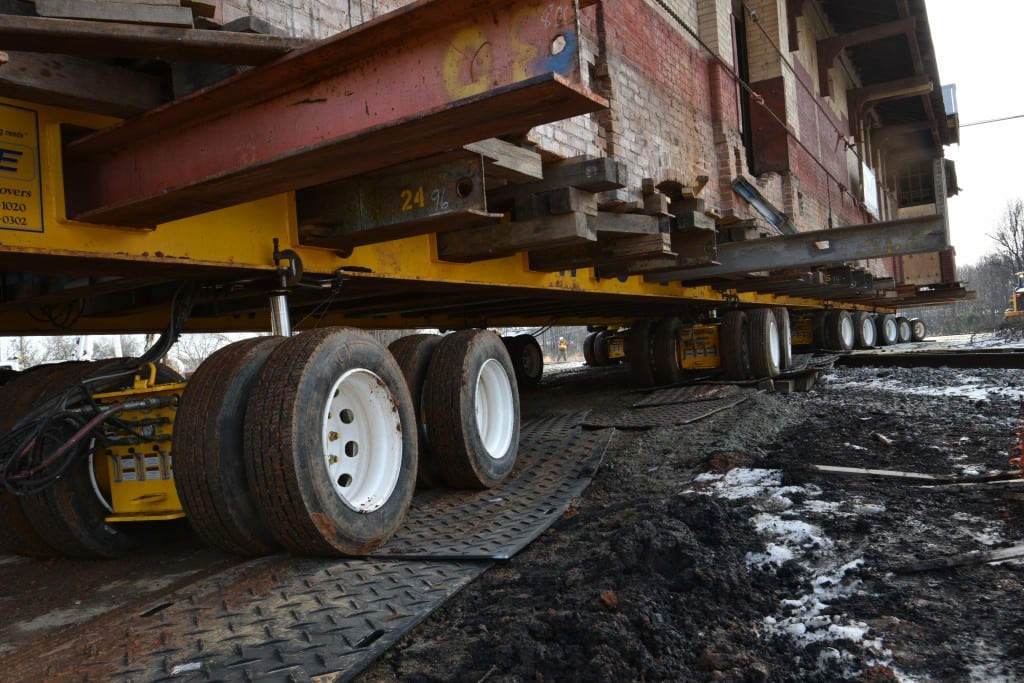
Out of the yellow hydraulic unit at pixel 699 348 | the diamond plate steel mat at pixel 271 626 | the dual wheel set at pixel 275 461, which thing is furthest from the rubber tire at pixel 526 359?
the diamond plate steel mat at pixel 271 626

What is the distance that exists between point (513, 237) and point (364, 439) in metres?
1.77

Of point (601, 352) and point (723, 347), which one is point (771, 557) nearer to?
point (723, 347)

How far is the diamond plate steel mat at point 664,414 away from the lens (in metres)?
6.95

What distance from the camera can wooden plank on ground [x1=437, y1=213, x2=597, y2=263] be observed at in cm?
473

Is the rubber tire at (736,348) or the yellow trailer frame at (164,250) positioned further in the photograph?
the rubber tire at (736,348)

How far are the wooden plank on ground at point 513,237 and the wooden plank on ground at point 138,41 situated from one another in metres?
2.55

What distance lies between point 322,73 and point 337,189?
1.49m

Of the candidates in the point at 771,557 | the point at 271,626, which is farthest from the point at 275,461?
the point at 771,557

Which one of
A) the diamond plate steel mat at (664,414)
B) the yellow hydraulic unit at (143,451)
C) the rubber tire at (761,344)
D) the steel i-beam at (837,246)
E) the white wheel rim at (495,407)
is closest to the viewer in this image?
the yellow hydraulic unit at (143,451)

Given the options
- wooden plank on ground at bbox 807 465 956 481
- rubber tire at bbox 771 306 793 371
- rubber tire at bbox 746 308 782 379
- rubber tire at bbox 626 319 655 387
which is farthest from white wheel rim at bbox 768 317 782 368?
wooden plank on ground at bbox 807 465 956 481

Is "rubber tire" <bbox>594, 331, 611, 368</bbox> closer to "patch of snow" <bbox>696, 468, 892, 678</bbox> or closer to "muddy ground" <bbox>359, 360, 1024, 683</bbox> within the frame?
"muddy ground" <bbox>359, 360, 1024, 683</bbox>

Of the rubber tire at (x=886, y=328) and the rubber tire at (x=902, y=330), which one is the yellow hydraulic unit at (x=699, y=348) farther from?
the rubber tire at (x=902, y=330)

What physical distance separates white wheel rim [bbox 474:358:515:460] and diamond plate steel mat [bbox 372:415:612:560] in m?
0.27

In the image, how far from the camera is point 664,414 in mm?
7590
